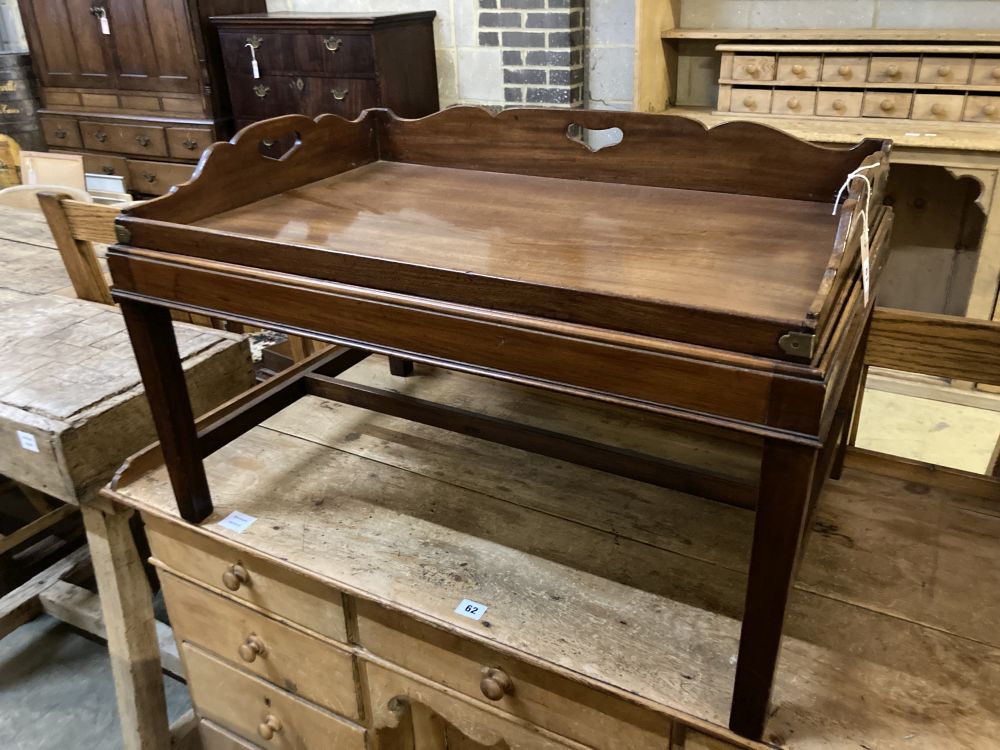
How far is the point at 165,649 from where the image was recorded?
206 centimetres

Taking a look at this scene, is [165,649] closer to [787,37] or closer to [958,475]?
[958,475]

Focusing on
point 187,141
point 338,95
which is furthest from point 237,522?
point 187,141

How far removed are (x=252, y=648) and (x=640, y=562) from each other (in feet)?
2.50

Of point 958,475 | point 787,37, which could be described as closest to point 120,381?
point 958,475

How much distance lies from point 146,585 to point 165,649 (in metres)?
0.38

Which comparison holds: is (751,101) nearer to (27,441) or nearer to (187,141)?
(27,441)

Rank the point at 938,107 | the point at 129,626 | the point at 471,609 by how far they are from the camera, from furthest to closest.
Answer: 1. the point at 938,107
2. the point at 129,626
3. the point at 471,609

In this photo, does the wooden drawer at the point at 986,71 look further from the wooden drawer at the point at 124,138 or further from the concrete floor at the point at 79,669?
the wooden drawer at the point at 124,138

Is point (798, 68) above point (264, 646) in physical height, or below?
above

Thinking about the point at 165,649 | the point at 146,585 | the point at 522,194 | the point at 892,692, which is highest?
the point at 522,194

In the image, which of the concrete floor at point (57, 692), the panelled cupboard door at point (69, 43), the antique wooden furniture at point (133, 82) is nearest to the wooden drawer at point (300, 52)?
the antique wooden furniture at point (133, 82)

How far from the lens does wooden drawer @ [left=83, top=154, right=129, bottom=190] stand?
4.39m

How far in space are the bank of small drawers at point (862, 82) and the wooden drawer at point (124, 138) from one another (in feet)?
9.54

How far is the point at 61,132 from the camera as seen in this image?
14.9 feet
